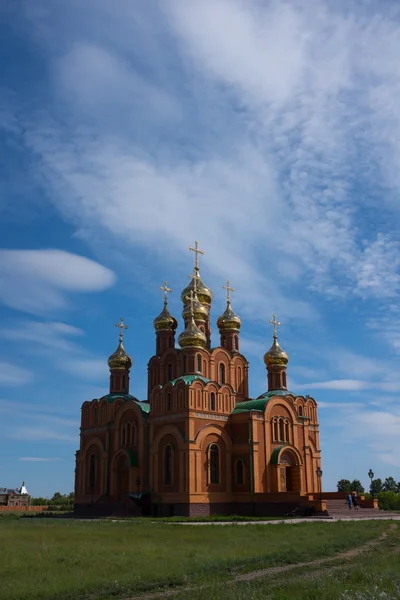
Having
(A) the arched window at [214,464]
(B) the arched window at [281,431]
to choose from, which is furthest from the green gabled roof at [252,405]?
(A) the arched window at [214,464]

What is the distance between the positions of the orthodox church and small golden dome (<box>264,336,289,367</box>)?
7 centimetres

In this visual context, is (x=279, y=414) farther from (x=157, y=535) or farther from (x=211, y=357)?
(x=157, y=535)

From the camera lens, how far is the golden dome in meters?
38.5

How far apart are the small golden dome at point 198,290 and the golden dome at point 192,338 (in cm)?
492

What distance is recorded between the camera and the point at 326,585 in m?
9.83

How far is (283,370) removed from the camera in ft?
141

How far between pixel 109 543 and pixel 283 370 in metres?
27.2

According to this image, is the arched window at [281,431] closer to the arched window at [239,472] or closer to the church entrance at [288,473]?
the church entrance at [288,473]

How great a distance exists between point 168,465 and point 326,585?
90.1 feet

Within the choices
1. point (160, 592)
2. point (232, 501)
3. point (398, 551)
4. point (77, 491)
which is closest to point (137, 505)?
point (232, 501)

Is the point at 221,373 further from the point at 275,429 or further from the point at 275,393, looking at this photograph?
the point at 275,429

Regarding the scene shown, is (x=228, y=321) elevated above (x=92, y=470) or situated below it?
above

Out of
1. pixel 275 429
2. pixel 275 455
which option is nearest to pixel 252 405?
pixel 275 429

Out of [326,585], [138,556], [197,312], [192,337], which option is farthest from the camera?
[197,312]
